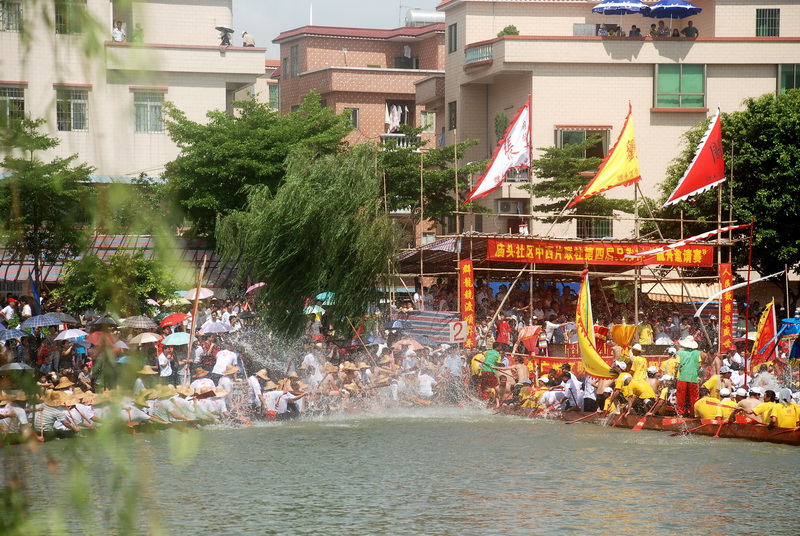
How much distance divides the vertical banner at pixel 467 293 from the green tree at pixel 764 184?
11859 mm

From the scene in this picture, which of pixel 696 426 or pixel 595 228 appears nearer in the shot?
pixel 696 426

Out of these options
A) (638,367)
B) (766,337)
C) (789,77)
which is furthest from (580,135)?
(638,367)

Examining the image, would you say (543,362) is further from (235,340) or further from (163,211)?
(163,211)

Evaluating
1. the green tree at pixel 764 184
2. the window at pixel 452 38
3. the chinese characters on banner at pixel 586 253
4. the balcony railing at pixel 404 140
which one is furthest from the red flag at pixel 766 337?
the window at pixel 452 38

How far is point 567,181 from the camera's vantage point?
1417 inches

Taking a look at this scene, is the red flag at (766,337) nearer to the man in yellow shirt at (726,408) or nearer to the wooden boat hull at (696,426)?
the man in yellow shirt at (726,408)

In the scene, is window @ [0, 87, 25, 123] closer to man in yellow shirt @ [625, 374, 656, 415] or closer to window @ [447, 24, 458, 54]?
man in yellow shirt @ [625, 374, 656, 415]

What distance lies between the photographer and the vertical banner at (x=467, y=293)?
24.0 m

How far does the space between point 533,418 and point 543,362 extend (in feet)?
4.43

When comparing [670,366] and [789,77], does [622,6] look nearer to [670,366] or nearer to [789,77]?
[789,77]

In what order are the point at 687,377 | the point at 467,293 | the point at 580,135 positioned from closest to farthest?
the point at 687,377 → the point at 467,293 → the point at 580,135

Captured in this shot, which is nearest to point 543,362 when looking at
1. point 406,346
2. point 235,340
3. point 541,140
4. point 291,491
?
point 406,346

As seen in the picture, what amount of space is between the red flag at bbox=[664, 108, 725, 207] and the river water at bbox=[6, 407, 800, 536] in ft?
24.4

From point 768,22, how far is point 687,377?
86.7ft
